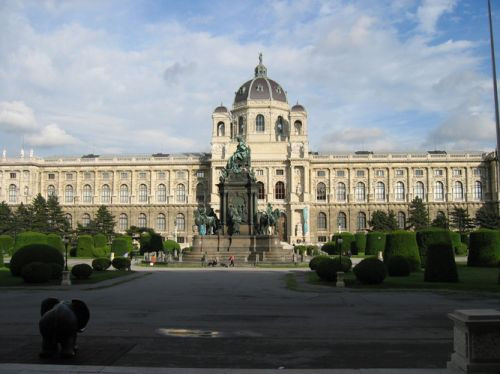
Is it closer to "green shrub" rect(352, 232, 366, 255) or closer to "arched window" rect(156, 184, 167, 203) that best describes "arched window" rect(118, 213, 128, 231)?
"arched window" rect(156, 184, 167, 203)

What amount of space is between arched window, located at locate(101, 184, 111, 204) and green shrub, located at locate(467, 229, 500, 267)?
76881 millimetres

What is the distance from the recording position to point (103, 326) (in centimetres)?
1387

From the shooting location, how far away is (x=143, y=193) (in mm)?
103812

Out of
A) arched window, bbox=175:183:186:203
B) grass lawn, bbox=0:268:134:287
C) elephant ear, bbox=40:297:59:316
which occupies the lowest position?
grass lawn, bbox=0:268:134:287

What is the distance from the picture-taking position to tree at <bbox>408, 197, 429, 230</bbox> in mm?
87369

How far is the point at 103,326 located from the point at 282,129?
89304 mm

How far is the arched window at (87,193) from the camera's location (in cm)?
10475

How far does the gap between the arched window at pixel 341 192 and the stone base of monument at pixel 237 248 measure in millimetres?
56300

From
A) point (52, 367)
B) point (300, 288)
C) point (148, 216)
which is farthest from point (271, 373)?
point (148, 216)

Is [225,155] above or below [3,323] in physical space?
above

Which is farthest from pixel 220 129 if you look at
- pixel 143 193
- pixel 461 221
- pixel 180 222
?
pixel 461 221

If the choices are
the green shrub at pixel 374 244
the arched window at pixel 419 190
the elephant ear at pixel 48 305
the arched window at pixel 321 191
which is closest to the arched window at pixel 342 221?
the arched window at pixel 321 191

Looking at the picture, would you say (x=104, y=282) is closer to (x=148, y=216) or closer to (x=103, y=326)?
(x=103, y=326)

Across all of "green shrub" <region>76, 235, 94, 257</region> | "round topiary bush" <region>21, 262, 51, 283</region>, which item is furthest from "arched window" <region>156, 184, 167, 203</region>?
"round topiary bush" <region>21, 262, 51, 283</region>
